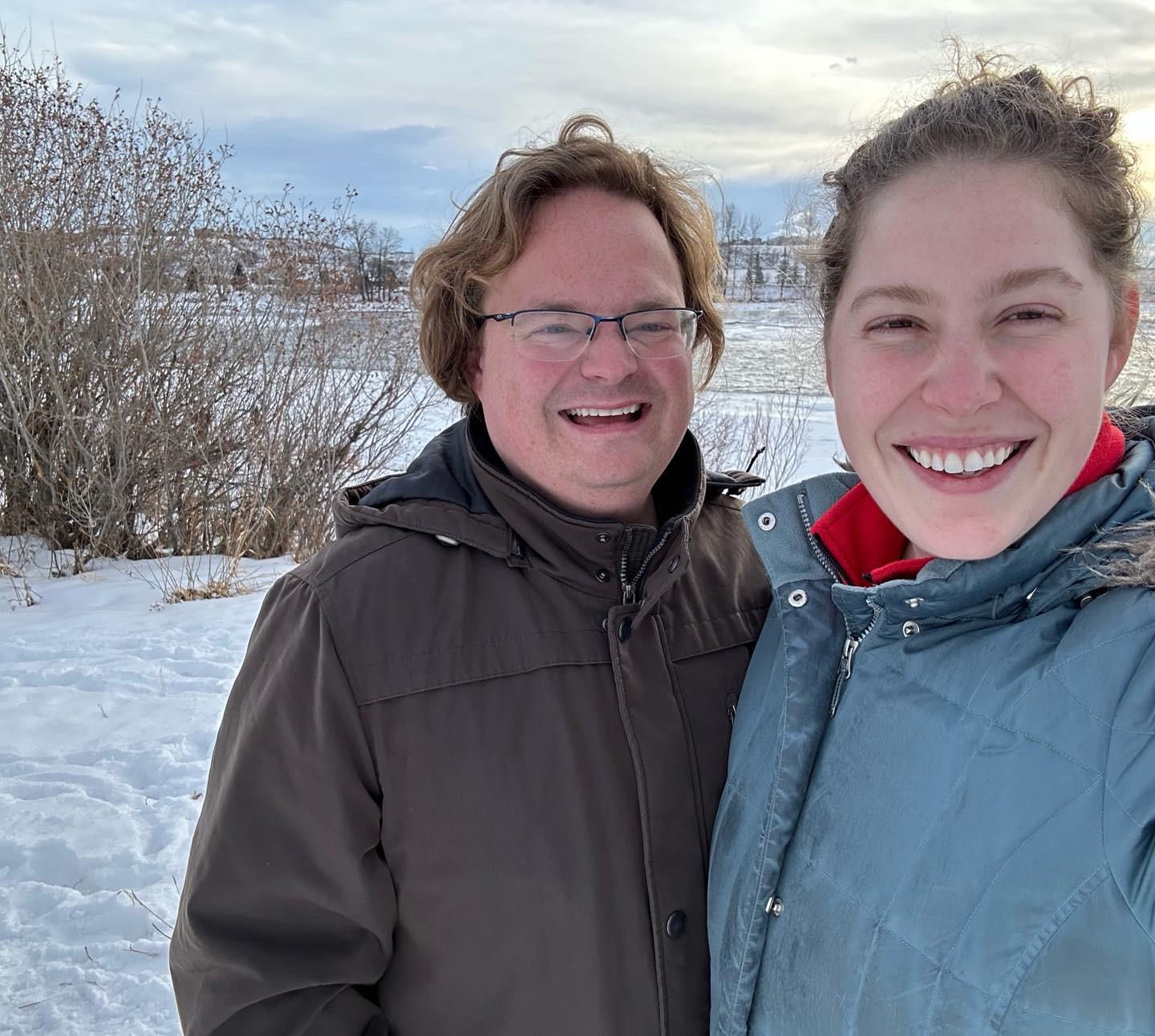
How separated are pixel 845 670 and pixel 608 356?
754 millimetres

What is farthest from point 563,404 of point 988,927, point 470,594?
point 988,927

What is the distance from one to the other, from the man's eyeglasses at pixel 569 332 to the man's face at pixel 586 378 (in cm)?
1

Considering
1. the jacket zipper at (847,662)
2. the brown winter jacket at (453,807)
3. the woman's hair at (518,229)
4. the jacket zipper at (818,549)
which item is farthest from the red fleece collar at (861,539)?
the woman's hair at (518,229)

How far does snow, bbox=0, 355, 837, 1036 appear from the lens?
2.90 meters

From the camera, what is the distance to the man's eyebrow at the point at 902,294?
4.22ft

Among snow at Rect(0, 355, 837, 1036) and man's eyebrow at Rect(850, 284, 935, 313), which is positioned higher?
man's eyebrow at Rect(850, 284, 935, 313)

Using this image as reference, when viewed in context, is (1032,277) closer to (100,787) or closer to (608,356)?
(608,356)

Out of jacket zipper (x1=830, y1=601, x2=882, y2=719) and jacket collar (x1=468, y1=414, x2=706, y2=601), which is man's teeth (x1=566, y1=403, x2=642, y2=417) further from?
jacket zipper (x1=830, y1=601, x2=882, y2=719)

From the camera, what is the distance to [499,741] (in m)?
1.54

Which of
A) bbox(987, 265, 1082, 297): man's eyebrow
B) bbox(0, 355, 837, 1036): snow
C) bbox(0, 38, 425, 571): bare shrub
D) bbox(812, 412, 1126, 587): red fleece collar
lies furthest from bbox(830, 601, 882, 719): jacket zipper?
bbox(0, 38, 425, 571): bare shrub

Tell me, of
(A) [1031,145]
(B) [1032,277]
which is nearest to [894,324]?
(B) [1032,277]

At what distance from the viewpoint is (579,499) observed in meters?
1.80

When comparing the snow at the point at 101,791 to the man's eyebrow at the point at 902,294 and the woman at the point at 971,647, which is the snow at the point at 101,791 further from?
the man's eyebrow at the point at 902,294

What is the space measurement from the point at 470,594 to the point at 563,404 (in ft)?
1.40
